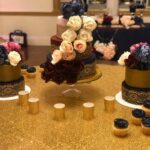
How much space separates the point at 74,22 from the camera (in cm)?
151

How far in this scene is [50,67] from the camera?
4.95ft

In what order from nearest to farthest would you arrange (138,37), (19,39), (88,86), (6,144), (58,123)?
1. (6,144)
2. (58,123)
3. (88,86)
4. (138,37)
5. (19,39)

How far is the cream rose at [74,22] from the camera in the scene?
151cm

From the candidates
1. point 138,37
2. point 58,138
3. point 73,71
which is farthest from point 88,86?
point 138,37

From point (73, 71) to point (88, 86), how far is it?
0.37 meters

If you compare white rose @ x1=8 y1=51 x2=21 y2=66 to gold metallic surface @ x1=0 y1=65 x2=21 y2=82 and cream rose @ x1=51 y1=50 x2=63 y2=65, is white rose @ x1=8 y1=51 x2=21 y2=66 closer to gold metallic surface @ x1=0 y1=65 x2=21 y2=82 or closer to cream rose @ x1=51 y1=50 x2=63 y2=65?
gold metallic surface @ x1=0 y1=65 x2=21 y2=82

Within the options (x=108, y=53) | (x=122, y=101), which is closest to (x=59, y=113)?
(x=122, y=101)

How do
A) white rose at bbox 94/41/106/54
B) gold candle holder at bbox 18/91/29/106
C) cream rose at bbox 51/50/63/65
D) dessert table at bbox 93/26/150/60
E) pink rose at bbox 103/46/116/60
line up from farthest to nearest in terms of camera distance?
1. dessert table at bbox 93/26/150/60
2. white rose at bbox 94/41/106/54
3. pink rose at bbox 103/46/116/60
4. gold candle holder at bbox 18/91/29/106
5. cream rose at bbox 51/50/63/65

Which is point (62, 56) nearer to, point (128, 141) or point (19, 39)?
point (128, 141)

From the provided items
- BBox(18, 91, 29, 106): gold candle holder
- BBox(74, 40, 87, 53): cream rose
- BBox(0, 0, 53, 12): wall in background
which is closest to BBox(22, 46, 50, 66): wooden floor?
BBox(0, 0, 53, 12): wall in background

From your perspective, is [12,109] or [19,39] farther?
[19,39]

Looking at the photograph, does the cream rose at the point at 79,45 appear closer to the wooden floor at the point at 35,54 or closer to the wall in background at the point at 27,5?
the wooden floor at the point at 35,54

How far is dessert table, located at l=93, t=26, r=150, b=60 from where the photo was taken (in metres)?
3.88

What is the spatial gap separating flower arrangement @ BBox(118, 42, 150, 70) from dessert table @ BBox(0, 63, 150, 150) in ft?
0.68
